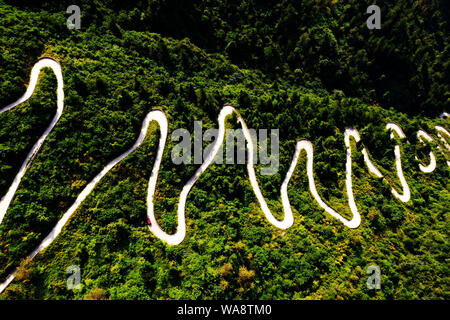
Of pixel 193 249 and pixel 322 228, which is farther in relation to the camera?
pixel 322 228

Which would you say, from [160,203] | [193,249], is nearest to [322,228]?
[193,249]

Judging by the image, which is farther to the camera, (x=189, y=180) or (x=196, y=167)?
(x=196, y=167)

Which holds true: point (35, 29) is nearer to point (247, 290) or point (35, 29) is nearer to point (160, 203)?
point (160, 203)

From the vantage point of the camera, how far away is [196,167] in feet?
176

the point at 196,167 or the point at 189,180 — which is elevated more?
the point at 196,167

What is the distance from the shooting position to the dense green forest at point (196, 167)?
132 ft

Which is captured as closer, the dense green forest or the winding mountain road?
the dense green forest

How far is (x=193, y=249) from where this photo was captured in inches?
1756

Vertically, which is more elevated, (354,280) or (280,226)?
(280,226)

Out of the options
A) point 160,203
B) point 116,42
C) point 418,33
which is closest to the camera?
point 160,203

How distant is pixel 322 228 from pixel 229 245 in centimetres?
2462

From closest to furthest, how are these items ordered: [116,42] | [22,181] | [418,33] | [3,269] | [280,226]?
[3,269] < [22,181] < [280,226] < [116,42] < [418,33]

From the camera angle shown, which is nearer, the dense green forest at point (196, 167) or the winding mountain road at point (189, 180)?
the dense green forest at point (196, 167)

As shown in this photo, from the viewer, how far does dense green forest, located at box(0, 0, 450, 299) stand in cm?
4031
